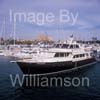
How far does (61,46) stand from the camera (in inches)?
768

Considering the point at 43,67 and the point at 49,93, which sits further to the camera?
the point at 43,67

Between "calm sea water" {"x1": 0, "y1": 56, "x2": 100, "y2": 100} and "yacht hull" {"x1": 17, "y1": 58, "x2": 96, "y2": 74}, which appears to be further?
"yacht hull" {"x1": 17, "y1": 58, "x2": 96, "y2": 74}

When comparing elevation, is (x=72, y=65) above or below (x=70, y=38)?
below

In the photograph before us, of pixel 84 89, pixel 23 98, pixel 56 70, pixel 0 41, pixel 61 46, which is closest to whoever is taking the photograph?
pixel 23 98

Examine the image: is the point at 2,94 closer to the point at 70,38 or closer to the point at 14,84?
the point at 14,84

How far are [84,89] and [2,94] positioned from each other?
397cm

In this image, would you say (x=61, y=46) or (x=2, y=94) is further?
(x=61, y=46)

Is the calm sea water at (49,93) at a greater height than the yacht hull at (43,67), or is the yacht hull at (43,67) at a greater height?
the yacht hull at (43,67)

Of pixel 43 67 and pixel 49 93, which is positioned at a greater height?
pixel 43 67

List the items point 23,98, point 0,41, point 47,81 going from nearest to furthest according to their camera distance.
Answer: point 23,98
point 47,81
point 0,41

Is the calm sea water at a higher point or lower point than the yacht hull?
lower

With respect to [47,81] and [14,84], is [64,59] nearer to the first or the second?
[47,81]

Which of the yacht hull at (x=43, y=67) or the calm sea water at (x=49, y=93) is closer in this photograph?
the calm sea water at (x=49, y=93)

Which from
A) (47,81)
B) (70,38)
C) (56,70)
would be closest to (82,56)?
(70,38)
